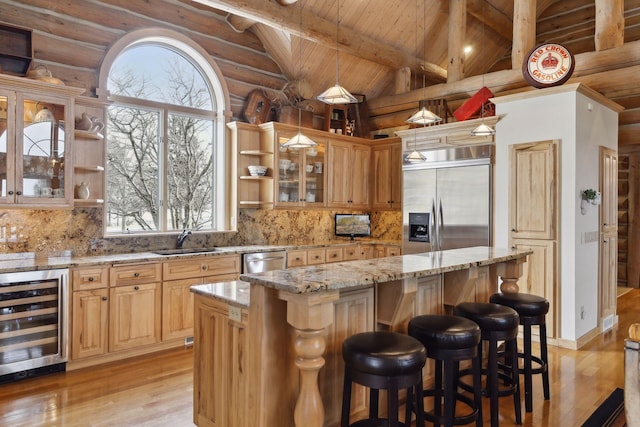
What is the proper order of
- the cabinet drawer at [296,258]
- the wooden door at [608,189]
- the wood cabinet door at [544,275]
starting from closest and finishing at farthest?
the wood cabinet door at [544,275]
the wooden door at [608,189]
the cabinet drawer at [296,258]

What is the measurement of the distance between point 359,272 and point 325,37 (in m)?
3.99

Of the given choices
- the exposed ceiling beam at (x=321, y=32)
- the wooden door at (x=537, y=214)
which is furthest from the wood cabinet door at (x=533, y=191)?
the exposed ceiling beam at (x=321, y=32)

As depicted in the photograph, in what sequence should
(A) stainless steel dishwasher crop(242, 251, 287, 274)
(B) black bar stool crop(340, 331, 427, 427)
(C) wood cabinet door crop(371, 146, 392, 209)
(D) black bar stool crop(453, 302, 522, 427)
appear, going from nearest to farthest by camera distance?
(B) black bar stool crop(340, 331, 427, 427) < (D) black bar stool crop(453, 302, 522, 427) < (A) stainless steel dishwasher crop(242, 251, 287, 274) < (C) wood cabinet door crop(371, 146, 392, 209)

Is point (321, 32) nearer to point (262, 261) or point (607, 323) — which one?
point (262, 261)

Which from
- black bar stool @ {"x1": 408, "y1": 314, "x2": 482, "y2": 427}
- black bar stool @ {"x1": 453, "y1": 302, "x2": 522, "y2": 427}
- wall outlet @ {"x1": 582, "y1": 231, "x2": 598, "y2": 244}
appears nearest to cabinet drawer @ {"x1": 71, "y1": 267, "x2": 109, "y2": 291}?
black bar stool @ {"x1": 408, "y1": 314, "x2": 482, "y2": 427}

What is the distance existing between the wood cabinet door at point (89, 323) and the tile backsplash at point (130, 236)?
2.27 feet

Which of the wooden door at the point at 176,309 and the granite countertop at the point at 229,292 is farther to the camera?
the wooden door at the point at 176,309

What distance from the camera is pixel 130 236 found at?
185 inches

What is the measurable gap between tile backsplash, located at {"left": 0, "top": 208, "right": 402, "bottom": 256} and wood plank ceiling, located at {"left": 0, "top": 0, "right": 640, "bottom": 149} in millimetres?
1358

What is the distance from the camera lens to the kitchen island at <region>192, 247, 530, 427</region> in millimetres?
2072

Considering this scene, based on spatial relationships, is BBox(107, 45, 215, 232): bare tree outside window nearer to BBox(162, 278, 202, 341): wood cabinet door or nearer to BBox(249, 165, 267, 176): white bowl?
BBox(249, 165, 267, 176): white bowl

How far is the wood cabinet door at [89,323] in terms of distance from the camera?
3781 millimetres

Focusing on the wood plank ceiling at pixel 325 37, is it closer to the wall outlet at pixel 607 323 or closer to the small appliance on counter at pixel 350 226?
the small appliance on counter at pixel 350 226

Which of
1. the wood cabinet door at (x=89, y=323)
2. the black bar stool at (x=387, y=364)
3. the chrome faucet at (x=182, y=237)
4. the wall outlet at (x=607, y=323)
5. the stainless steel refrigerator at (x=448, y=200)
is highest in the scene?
the stainless steel refrigerator at (x=448, y=200)
